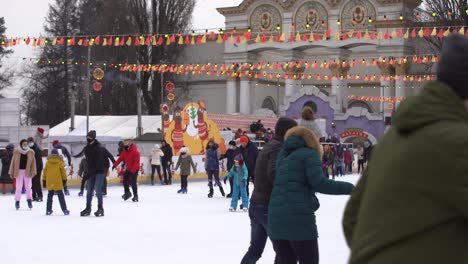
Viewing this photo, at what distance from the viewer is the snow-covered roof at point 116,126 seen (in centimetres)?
4838

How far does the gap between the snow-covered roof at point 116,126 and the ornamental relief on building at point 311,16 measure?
11411 millimetres

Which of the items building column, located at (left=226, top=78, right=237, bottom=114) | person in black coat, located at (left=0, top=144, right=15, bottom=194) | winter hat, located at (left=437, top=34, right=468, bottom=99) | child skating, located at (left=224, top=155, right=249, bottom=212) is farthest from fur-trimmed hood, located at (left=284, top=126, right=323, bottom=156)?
building column, located at (left=226, top=78, right=237, bottom=114)

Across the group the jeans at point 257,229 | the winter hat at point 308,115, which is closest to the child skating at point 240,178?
the winter hat at point 308,115

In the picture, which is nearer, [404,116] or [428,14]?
[404,116]

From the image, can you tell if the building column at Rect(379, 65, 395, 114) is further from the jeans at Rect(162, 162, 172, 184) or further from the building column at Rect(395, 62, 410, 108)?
the jeans at Rect(162, 162, 172, 184)

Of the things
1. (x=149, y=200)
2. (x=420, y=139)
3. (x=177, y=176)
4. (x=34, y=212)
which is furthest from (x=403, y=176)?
(x=177, y=176)

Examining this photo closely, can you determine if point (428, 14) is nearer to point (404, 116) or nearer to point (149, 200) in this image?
point (149, 200)

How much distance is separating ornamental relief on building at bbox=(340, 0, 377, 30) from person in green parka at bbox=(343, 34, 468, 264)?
5073 cm

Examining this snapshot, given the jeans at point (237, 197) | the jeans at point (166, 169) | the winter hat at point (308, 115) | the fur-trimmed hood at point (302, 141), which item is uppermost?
the fur-trimmed hood at point (302, 141)

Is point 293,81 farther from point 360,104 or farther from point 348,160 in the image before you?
point 348,160

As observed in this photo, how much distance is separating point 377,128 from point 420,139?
158 feet

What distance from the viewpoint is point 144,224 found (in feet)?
49.2

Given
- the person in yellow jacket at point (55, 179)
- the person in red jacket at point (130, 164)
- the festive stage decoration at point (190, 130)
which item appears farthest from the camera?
the festive stage decoration at point (190, 130)

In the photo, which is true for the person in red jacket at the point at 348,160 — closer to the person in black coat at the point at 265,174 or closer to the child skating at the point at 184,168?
the child skating at the point at 184,168
